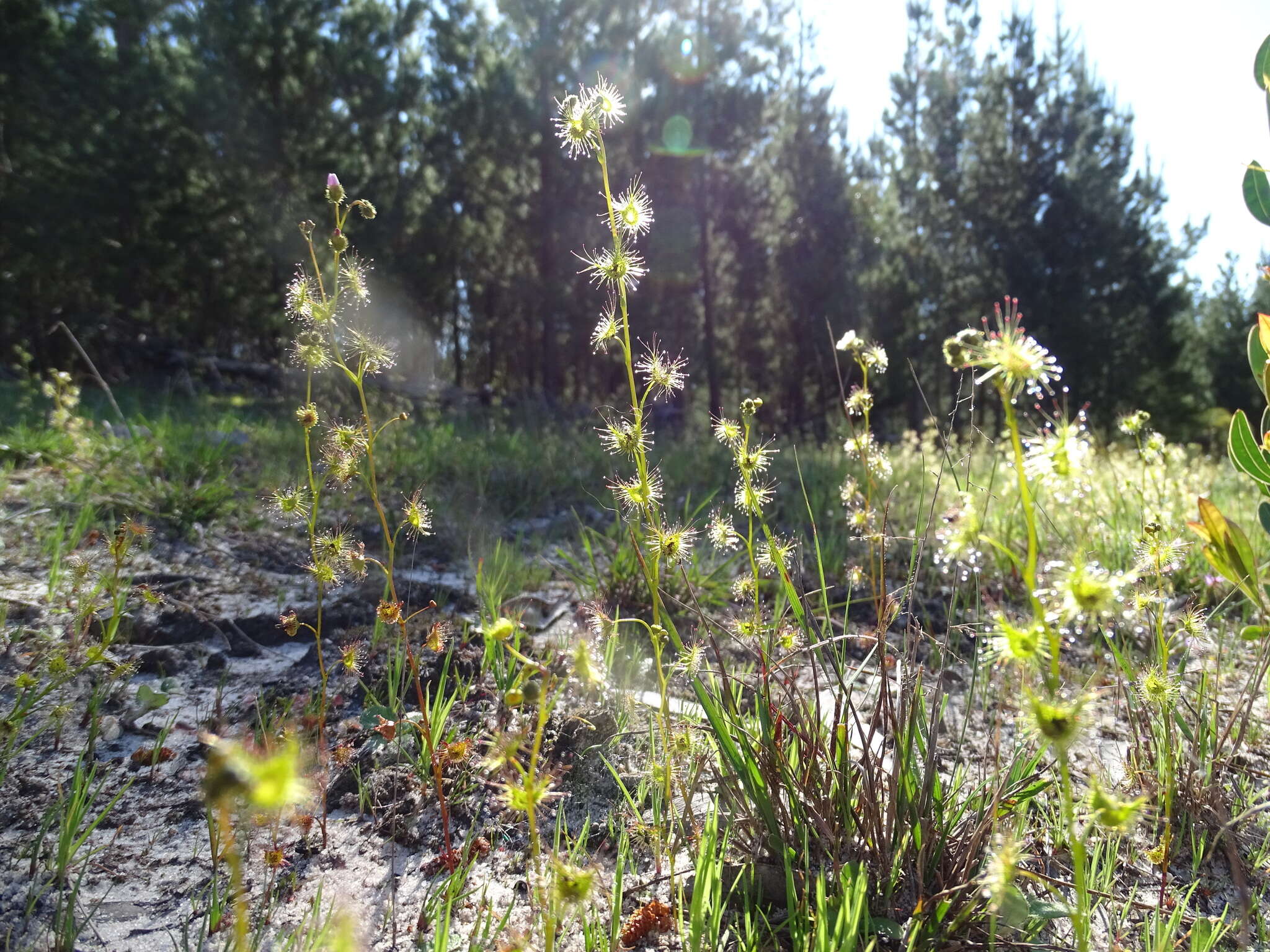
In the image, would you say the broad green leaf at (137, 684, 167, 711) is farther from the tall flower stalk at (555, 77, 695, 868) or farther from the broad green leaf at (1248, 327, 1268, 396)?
the broad green leaf at (1248, 327, 1268, 396)

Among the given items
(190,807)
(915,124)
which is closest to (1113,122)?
(915,124)

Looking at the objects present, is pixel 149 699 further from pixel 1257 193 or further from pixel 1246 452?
pixel 1257 193

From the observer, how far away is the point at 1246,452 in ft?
4.55

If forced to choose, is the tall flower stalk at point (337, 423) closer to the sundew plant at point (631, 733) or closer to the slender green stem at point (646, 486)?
the sundew plant at point (631, 733)

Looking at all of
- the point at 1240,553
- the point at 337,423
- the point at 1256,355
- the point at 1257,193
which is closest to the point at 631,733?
the point at 337,423

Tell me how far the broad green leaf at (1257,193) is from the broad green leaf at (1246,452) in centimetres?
45

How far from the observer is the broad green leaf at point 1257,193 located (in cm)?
147

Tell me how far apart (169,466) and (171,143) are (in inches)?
528

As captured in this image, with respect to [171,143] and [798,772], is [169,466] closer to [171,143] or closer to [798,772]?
[798,772]

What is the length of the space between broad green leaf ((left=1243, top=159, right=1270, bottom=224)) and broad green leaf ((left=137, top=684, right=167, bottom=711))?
272 cm

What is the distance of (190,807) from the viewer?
165cm

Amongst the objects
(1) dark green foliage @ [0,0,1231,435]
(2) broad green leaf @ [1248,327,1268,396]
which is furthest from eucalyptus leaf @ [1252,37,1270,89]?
(1) dark green foliage @ [0,0,1231,435]

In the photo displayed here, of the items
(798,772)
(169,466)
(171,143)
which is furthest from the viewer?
(171,143)

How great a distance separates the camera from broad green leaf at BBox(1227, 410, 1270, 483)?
1374mm
